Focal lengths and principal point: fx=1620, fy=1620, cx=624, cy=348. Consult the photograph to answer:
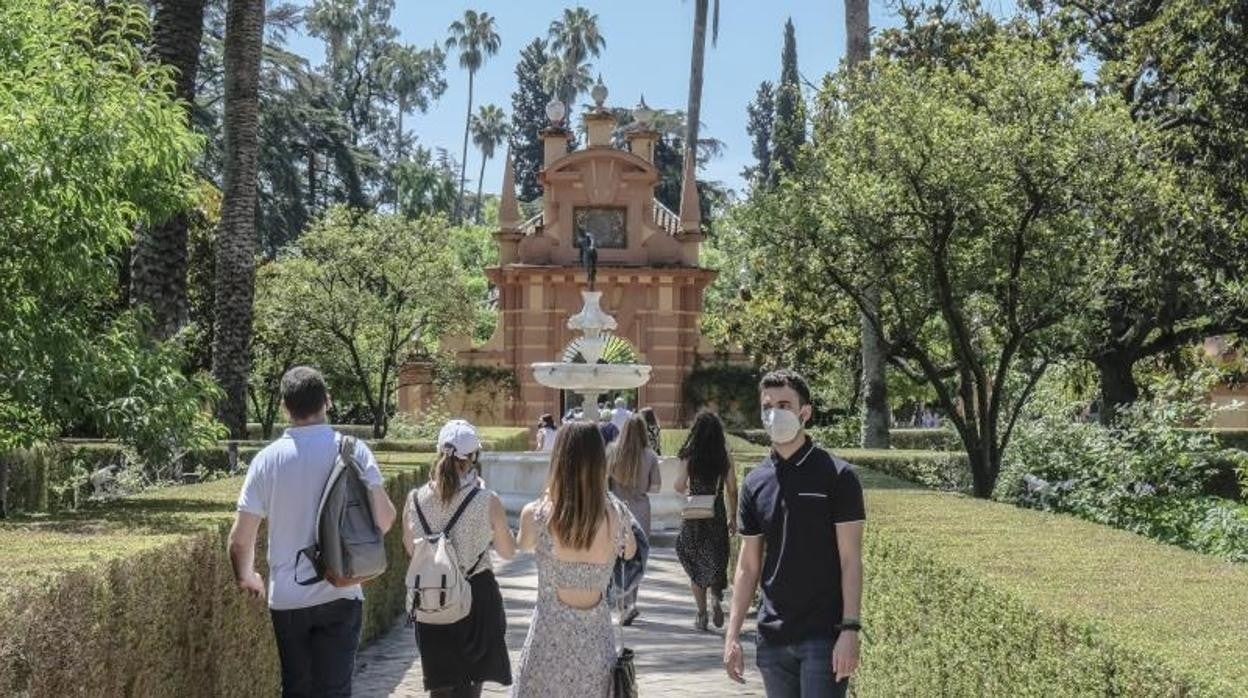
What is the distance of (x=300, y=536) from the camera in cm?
612

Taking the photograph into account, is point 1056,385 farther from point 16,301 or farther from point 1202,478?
point 16,301

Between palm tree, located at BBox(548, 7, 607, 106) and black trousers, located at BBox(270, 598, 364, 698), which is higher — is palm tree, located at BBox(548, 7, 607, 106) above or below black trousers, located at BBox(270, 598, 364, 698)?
above

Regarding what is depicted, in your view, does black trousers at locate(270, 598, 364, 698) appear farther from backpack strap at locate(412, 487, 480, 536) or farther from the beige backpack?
backpack strap at locate(412, 487, 480, 536)

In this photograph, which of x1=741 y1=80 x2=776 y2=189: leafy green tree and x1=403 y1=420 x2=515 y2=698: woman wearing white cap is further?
x1=741 y1=80 x2=776 y2=189: leafy green tree

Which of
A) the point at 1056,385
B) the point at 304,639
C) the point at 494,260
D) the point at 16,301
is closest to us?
the point at 304,639

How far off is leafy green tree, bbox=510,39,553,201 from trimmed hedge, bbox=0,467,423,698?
7590 centimetres

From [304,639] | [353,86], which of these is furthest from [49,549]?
[353,86]

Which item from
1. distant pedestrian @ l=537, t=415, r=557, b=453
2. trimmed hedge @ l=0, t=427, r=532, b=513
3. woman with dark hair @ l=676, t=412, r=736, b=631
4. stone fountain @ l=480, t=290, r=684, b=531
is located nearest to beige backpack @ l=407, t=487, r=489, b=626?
woman with dark hair @ l=676, t=412, r=736, b=631

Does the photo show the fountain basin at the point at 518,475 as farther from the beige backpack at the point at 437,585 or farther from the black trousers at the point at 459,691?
the beige backpack at the point at 437,585

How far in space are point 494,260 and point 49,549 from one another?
230 ft

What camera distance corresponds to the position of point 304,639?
6164 mm

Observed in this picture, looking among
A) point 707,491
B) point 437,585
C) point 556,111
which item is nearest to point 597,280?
point 556,111

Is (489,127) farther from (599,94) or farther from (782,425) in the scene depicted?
(782,425)

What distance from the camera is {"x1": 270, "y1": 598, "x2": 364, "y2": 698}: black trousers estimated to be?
6141 mm
